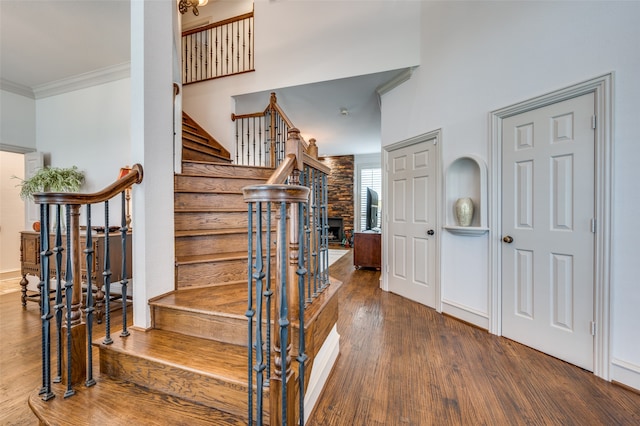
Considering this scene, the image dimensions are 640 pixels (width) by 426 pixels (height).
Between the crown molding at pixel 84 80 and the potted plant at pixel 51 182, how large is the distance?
121 cm

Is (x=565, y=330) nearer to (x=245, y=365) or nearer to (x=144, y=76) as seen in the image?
(x=245, y=365)

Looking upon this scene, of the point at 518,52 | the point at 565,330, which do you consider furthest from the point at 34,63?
the point at 565,330

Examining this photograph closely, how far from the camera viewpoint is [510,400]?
1.49 m

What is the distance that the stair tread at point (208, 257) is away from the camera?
1.96 m

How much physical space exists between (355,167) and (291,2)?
479cm

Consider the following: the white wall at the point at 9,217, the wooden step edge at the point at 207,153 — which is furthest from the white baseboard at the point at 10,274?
the wooden step edge at the point at 207,153

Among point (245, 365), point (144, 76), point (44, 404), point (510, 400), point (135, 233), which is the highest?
point (144, 76)

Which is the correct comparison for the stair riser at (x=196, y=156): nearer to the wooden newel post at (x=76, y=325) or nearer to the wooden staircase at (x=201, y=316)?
the wooden staircase at (x=201, y=316)

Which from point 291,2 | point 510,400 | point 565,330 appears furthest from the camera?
point 291,2

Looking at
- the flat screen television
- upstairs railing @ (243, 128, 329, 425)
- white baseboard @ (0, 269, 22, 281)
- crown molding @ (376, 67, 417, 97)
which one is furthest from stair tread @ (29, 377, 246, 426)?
white baseboard @ (0, 269, 22, 281)

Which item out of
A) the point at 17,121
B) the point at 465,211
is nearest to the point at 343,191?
the point at 465,211

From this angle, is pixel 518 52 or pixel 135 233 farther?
pixel 518 52

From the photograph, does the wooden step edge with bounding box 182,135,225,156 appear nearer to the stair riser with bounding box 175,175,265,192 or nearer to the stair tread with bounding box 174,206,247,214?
the stair riser with bounding box 175,175,265,192

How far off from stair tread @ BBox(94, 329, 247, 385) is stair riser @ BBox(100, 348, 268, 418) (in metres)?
0.02
